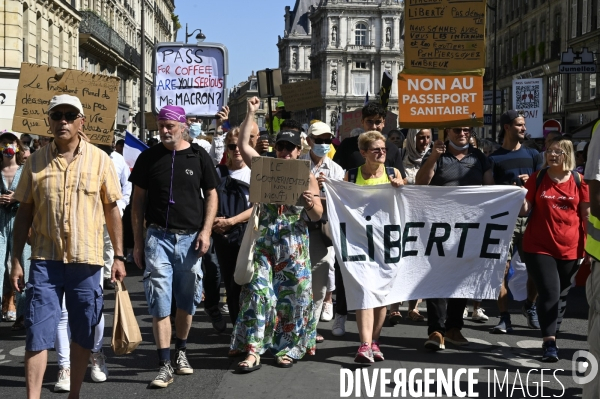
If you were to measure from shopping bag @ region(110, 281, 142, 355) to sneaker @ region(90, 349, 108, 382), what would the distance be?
70 centimetres

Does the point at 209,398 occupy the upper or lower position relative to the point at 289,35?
lower

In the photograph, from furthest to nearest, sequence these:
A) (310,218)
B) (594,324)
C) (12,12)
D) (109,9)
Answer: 1. (109,9)
2. (12,12)
3. (310,218)
4. (594,324)

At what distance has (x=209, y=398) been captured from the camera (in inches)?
258

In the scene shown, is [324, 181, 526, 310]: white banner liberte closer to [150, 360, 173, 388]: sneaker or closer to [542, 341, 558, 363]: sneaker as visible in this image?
[542, 341, 558, 363]: sneaker

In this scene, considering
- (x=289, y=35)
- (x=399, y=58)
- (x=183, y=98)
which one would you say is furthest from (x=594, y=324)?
(x=289, y=35)

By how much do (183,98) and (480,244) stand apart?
17.7 ft

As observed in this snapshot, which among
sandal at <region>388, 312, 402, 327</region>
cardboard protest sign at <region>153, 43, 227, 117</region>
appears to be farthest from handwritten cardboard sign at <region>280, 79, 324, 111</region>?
sandal at <region>388, 312, 402, 327</region>

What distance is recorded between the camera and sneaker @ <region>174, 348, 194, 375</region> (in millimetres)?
7312

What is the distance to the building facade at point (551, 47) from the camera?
1670 inches

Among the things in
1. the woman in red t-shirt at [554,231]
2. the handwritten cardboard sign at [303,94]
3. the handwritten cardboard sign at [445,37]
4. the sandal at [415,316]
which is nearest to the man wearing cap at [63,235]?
the woman in red t-shirt at [554,231]

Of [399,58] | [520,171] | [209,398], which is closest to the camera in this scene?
[209,398]

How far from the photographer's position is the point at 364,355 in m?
7.62

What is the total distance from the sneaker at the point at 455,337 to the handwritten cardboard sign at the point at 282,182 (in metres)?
1.98

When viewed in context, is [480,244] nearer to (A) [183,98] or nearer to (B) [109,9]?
(A) [183,98]
